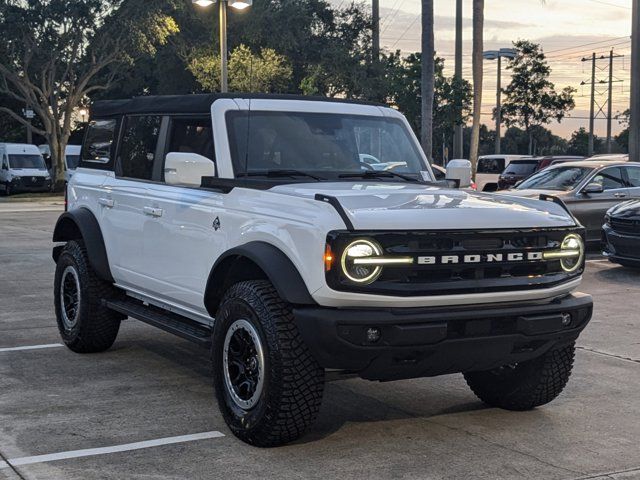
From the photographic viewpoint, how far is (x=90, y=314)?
7.60m

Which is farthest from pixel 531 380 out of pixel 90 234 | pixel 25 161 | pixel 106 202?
pixel 25 161

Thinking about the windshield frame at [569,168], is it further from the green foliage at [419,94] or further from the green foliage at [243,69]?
the green foliage at [243,69]

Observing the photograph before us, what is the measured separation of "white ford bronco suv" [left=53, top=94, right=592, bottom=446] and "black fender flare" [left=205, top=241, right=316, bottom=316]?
0.04ft

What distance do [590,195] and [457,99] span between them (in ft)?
89.5

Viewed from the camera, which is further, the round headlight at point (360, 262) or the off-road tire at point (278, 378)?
the off-road tire at point (278, 378)

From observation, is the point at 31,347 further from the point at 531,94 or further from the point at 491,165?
the point at 531,94

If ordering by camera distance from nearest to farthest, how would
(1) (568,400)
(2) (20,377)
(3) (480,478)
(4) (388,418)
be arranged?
(3) (480,478) < (4) (388,418) < (1) (568,400) < (2) (20,377)

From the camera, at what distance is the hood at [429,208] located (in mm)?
5027

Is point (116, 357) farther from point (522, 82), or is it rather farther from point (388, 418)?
point (522, 82)

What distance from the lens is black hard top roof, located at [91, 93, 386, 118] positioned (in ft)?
21.4

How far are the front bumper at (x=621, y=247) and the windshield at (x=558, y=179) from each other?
2247mm

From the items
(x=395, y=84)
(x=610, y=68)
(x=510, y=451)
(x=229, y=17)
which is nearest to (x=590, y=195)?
(x=510, y=451)

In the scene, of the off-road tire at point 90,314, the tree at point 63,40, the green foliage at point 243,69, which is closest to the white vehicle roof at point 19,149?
the tree at point 63,40

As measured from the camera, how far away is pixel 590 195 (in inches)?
626
